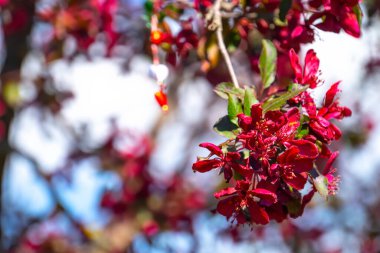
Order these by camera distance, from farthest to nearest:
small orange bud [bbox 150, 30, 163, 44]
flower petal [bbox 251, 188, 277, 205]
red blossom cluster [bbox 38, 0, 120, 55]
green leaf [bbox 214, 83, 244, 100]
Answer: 1. red blossom cluster [bbox 38, 0, 120, 55]
2. small orange bud [bbox 150, 30, 163, 44]
3. green leaf [bbox 214, 83, 244, 100]
4. flower petal [bbox 251, 188, 277, 205]

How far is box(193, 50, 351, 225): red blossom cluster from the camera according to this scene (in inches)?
45.8

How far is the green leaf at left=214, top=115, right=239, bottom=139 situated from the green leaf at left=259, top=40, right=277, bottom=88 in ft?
0.63

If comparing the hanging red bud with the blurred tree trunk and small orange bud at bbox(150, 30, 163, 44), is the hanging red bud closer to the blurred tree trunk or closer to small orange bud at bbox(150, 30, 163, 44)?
small orange bud at bbox(150, 30, 163, 44)

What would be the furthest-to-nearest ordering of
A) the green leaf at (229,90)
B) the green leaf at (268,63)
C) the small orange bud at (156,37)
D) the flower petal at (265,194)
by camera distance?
the small orange bud at (156,37) → the green leaf at (268,63) → the green leaf at (229,90) → the flower petal at (265,194)

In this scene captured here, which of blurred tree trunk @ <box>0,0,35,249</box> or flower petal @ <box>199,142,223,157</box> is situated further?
blurred tree trunk @ <box>0,0,35,249</box>

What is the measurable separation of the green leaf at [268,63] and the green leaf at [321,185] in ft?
0.84

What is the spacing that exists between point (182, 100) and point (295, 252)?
58.6 inches

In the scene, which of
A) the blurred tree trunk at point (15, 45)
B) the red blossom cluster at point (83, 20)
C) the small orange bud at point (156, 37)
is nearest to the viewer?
the small orange bud at point (156, 37)

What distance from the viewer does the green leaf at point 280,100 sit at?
46.9 inches

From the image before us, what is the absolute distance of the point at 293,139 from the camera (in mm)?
1180

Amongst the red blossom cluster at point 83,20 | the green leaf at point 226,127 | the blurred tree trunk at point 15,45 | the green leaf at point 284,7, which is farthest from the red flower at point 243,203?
the blurred tree trunk at point 15,45

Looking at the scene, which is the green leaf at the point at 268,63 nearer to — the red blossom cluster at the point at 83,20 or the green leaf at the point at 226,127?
the green leaf at the point at 226,127

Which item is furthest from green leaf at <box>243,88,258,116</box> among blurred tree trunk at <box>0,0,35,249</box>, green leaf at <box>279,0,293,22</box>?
blurred tree trunk at <box>0,0,35,249</box>

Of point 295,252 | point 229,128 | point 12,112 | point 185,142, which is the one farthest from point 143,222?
point 229,128
